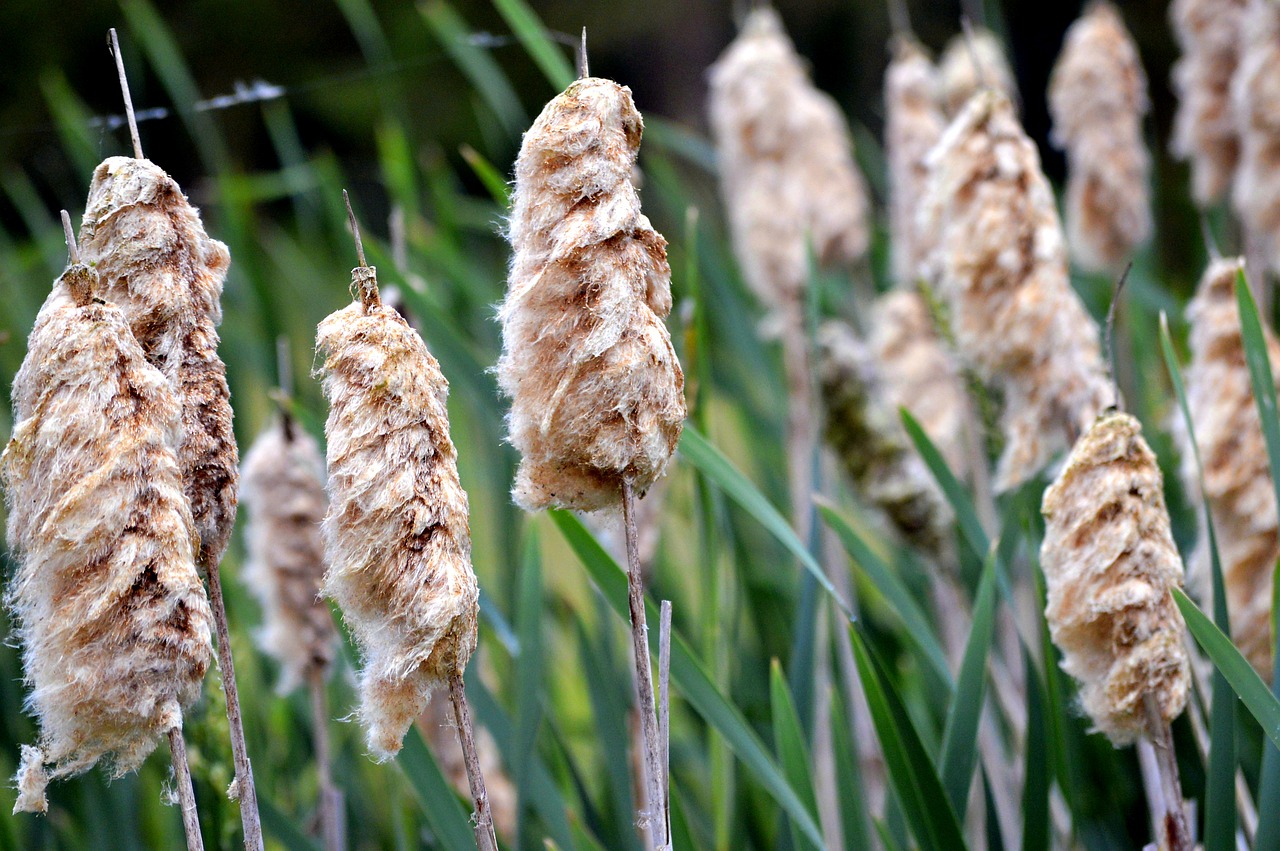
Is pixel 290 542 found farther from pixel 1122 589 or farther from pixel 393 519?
pixel 1122 589

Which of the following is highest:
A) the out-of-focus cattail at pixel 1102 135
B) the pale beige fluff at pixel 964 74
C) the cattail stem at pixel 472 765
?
the pale beige fluff at pixel 964 74

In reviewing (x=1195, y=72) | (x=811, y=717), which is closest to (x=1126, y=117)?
(x=1195, y=72)

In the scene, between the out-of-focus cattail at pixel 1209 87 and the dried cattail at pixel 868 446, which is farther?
the out-of-focus cattail at pixel 1209 87

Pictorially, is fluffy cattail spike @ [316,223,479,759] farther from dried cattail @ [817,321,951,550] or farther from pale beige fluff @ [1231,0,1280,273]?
pale beige fluff @ [1231,0,1280,273]

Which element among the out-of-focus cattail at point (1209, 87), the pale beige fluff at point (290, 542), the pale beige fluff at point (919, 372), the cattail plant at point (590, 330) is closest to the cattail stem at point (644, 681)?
the cattail plant at point (590, 330)

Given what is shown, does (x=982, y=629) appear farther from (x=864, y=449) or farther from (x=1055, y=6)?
(x=1055, y=6)

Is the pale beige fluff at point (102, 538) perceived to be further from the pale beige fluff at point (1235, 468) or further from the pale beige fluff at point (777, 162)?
the pale beige fluff at point (777, 162)

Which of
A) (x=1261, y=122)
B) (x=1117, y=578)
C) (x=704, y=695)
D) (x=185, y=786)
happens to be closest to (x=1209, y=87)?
(x=1261, y=122)

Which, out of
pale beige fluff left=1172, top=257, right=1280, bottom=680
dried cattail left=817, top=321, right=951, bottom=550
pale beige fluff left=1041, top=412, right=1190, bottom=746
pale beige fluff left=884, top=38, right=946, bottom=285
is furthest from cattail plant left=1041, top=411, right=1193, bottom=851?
pale beige fluff left=884, top=38, right=946, bottom=285
